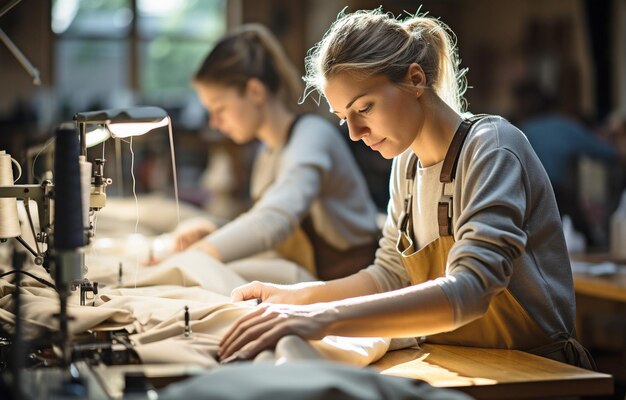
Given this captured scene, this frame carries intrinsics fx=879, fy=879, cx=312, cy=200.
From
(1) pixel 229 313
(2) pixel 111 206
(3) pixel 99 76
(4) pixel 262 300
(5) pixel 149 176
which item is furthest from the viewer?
(3) pixel 99 76

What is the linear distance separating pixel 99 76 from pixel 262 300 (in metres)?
5.74

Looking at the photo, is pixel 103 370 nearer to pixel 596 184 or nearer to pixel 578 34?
pixel 596 184

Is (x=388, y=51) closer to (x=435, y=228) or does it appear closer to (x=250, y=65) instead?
(x=435, y=228)

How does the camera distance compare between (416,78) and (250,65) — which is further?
(250,65)

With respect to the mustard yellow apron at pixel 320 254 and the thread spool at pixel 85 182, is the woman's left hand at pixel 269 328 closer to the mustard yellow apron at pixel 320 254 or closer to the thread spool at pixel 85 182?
the thread spool at pixel 85 182

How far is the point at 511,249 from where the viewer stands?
1.61 m

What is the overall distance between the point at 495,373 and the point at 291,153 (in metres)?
1.72

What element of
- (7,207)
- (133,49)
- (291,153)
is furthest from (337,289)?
(133,49)

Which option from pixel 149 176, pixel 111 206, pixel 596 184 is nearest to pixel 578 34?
pixel 596 184

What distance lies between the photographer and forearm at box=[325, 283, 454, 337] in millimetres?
1509

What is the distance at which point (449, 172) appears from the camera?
1.80 meters

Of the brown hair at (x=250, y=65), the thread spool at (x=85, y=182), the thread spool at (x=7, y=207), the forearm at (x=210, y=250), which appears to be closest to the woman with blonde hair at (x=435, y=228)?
the thread spool at (x=85, y=182)

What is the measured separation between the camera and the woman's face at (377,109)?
1800 mm

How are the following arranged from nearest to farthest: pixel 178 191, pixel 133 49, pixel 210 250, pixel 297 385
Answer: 1. pixel 297 385
2. pixel 210 250
3. pixel 178 191
4. pixel 133 49
